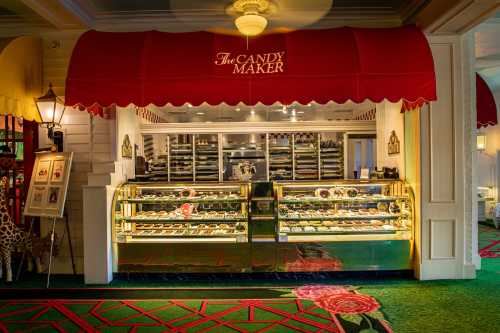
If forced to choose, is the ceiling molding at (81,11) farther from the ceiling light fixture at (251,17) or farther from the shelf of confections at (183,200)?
the shelf of confections at (183,200)

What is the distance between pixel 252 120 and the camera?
29.8ft

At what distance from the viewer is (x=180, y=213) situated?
5.64 m

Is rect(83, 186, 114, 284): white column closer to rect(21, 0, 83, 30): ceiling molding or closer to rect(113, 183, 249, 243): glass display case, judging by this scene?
rect(113, 183, 249, 243): glass display case

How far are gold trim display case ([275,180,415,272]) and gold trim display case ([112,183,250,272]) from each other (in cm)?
66

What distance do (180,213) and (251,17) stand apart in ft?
9.98

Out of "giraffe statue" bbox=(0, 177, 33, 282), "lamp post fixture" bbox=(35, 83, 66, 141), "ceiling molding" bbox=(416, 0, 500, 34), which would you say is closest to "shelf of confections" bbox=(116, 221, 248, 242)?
"giraffe statue" bbox=(0, 177, 33, 282)

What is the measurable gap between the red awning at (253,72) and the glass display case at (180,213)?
5.05ft

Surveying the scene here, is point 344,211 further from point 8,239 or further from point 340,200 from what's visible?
point 8,239

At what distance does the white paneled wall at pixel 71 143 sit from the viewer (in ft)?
19.2

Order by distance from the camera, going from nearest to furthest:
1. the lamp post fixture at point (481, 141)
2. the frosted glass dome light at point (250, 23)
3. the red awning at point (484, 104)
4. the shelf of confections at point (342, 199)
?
the frosted glass dome light at point (250, 23) < the shelf of confections at point (342, 199) < the red awning at point (484, 104) < the lamp post fixture at point (481, 141)

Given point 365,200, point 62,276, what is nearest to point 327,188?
point 365,200

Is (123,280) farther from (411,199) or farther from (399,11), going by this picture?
(399,11)

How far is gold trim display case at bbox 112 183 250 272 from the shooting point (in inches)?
211

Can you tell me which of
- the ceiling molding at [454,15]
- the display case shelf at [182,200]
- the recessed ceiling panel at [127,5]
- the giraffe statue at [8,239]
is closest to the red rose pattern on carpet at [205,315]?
the giraffe statue at [8,239]
